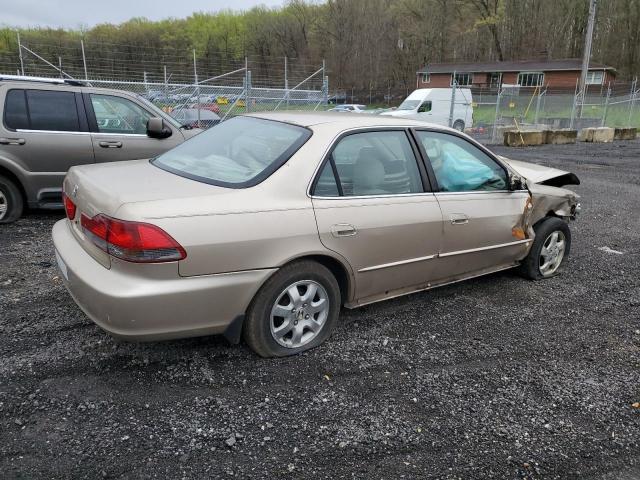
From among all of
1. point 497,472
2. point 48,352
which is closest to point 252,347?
point 48,352

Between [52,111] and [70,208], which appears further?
[52,111]

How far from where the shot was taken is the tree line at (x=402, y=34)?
56.7 m

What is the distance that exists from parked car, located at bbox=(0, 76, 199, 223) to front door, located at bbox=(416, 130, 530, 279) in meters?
3.39

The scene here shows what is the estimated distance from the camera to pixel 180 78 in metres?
26.1

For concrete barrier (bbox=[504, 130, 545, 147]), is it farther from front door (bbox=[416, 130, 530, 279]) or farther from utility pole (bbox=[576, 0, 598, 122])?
front door (bbox=[416, 130, 530, 279])

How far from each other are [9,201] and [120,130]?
156 centimetres

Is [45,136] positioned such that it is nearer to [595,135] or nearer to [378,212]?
[378,212]

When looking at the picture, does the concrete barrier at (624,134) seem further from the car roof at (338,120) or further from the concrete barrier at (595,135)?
the car roof at (338,120)

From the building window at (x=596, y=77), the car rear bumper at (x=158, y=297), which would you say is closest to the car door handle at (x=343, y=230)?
the car rear bumper at (x=158, y=297)

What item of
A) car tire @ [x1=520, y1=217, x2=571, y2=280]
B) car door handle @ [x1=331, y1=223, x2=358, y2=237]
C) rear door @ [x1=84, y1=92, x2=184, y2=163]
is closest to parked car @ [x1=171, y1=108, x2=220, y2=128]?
rear door @ [x1=84, y1=92, x2=184, y2=163]

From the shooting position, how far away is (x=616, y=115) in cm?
2883

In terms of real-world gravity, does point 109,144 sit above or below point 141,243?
above

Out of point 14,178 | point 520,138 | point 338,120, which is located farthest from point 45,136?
point 520,138

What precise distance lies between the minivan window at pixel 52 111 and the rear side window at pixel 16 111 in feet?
0.17
